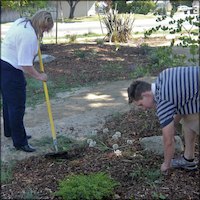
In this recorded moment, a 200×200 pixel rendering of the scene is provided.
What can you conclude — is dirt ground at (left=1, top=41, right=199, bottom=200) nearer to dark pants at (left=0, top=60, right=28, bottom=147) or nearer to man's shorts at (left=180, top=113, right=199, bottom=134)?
dark pants at (left=0, top=60, right=28, bottom=147)

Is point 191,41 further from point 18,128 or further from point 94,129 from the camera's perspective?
point 18,128

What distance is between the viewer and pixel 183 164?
4.25 meters

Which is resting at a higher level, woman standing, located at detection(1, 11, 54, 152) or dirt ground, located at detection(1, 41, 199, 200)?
woman standing, located at detection(1, 11, 54, 152)

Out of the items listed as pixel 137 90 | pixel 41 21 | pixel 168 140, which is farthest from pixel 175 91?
pixel 41 21

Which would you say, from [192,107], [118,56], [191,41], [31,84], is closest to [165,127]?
[192,107]

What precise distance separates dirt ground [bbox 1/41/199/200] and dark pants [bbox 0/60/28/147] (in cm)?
23

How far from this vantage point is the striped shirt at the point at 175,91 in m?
3.69

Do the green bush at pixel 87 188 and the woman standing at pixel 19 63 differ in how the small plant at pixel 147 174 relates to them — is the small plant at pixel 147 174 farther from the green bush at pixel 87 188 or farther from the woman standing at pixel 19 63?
the woman standing at pixel 19 63

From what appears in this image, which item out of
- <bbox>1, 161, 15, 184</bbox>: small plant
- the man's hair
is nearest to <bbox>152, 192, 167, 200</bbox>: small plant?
the man's hair

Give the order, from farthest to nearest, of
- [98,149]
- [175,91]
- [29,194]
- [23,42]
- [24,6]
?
[24,6], [98,149], [23,42], [29,194], [175,91]

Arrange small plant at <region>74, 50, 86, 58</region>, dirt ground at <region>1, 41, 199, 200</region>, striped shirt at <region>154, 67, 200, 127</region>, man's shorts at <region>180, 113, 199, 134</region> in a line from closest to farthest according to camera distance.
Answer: striped shirt at <region>154, 67, 200, 127</region> → man's shorts at <region>180, 113, 199, 134</region> → dirt ground at <region>1, 41, 199, 200</region> → small plant at <region>74, 50, 86, 58</region>

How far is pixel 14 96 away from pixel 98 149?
3.84 feet

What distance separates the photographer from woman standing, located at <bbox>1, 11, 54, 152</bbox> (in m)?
4.75

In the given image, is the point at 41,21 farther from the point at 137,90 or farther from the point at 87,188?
the point at 87,188
